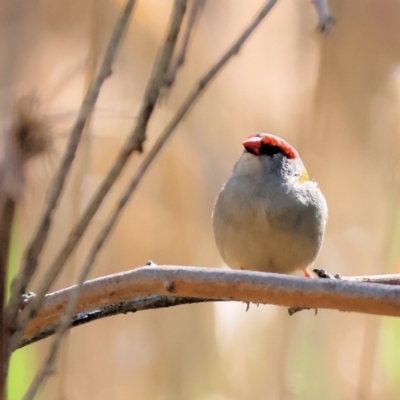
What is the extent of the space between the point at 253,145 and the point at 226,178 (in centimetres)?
69

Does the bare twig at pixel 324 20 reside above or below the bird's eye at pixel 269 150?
below

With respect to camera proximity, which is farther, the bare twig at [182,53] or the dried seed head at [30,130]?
the bare twig at [182,53]

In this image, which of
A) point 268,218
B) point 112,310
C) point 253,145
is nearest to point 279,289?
point 112,310

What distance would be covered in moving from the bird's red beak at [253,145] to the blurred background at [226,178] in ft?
1.58

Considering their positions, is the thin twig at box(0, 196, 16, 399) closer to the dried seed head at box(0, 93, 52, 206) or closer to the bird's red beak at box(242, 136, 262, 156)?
the dried seed head at box(0, 93, 52, 206)

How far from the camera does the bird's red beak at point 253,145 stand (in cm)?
138

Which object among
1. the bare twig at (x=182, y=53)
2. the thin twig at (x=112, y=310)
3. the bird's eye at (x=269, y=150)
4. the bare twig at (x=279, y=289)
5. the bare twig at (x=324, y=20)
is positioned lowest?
the thin twig at (x=112, y=310)

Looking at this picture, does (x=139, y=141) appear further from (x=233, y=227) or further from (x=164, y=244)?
(x=164, y=244)

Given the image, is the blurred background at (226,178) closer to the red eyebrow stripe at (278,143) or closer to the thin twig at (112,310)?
the red eyebrow stripe at (278,143)

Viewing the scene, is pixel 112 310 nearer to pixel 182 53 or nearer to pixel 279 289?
pixel 279 289

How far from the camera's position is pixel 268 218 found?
4.16ft

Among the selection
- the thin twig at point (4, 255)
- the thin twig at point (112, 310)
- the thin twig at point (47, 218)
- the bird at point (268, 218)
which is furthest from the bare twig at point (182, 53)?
the bird at point (268, 218)

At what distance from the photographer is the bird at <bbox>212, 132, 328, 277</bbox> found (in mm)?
1266

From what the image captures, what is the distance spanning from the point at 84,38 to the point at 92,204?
4.54 ft
